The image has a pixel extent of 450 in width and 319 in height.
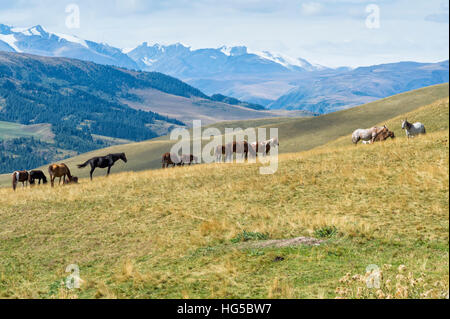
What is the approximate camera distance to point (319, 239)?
651 inches

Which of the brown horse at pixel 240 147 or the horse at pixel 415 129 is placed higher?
the horse at pixel 415 129

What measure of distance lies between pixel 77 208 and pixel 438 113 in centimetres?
5068

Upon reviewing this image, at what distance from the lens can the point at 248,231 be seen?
751 inches

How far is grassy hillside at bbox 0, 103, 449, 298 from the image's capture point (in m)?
12.8

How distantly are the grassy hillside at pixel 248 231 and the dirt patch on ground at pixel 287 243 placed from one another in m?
0.22

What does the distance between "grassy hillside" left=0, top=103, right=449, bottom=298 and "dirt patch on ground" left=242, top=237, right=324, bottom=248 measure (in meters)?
0.22

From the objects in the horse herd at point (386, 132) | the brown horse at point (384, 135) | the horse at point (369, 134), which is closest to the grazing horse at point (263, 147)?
the horse at point (369, 134)

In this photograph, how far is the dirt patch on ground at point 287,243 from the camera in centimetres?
1619

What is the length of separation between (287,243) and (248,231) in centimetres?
291

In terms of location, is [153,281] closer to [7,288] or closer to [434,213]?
[7,288]

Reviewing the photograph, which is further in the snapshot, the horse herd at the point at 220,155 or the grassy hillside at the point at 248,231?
the horse herd at the point at 220,155

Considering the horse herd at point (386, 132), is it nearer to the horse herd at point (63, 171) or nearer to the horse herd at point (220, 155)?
the horse herd at point (220, 155)

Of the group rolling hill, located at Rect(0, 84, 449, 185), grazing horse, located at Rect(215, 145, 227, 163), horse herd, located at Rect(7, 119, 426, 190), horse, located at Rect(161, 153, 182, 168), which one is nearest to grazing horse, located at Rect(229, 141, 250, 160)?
horse herd, located at Rect(7, 119, 426, 190)

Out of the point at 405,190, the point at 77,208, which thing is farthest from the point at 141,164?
the point at 405,190
